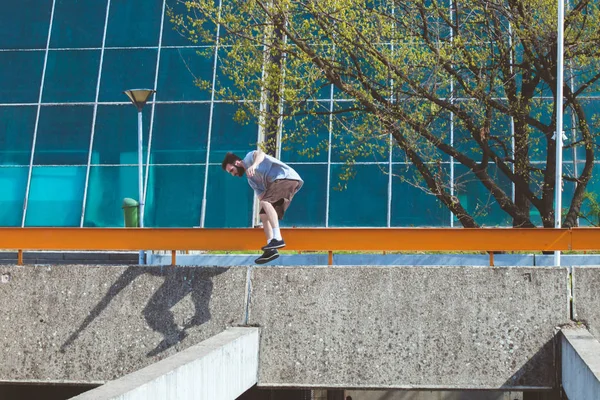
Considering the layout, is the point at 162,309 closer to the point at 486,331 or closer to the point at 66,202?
the point at 486,331

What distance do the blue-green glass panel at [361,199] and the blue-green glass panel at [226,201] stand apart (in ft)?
8.03

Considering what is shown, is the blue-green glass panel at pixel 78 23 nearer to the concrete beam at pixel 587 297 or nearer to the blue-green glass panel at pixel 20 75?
the blue-green glass panel at pixel 20 75

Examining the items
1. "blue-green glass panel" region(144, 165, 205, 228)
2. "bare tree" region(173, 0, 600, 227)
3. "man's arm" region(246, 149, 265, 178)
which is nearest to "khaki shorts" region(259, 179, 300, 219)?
"man's arm" region(246, 149, 265, 178)

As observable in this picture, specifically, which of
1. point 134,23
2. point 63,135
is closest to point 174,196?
point 63,135

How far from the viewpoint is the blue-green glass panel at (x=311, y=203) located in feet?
91.4

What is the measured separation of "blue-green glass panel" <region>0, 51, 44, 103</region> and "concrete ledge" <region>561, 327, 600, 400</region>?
25.1 metres

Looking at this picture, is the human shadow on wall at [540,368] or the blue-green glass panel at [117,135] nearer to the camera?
the human shadow on wall at [540,368]

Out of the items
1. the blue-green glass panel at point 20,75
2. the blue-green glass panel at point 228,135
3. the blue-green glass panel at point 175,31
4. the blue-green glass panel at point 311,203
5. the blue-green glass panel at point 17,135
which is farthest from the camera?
the blue-green glass panel at point 20,75

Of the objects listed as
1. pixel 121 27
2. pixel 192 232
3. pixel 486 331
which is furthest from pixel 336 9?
pixel 121 27

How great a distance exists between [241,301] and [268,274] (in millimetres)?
353

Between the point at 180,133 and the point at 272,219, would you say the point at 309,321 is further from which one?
the point at 180,133

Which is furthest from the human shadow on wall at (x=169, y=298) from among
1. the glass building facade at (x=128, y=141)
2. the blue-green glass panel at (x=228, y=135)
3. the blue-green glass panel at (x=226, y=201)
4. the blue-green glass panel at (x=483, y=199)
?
the blue-green glass panel at (x=228, y=135)

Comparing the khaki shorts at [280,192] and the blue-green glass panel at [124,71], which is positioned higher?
the blue-green glass panel at [124,71]

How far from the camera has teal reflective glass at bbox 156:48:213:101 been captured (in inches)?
1174
